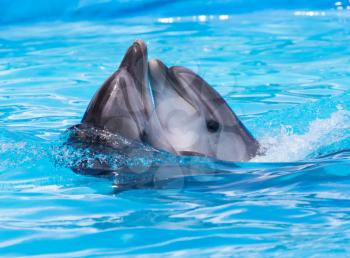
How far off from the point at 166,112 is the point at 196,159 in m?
0.38

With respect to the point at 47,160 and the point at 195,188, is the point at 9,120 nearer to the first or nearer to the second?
the point at 47,160

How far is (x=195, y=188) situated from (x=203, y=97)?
860 millimetres

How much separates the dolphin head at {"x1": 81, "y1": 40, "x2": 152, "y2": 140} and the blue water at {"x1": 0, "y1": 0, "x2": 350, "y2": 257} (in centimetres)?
22

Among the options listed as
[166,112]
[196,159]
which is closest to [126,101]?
[166,112]

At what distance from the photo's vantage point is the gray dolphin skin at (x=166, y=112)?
521cm

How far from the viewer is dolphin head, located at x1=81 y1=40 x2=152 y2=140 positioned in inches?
204

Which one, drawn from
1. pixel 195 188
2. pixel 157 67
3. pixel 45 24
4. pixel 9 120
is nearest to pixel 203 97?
pixel 157 67

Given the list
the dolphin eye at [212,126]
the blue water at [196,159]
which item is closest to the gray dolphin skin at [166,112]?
the dolphin eye at [212,126]

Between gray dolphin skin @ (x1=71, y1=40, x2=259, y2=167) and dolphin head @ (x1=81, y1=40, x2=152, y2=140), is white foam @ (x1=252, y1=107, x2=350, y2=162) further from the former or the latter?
dolphin head @ (x1=81, y1=40, x2=152, y2=140)

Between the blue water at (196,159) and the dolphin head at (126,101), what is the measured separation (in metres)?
0.22

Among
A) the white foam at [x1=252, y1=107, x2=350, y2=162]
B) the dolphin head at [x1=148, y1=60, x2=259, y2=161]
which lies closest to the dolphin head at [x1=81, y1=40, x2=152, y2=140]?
the dolphin head at [x1=148, y1=60, x2=259, y2=161]

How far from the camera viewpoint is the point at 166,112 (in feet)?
18.3

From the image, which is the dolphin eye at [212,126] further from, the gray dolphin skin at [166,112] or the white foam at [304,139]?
the white foam at [304,139]

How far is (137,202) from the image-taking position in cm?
502
